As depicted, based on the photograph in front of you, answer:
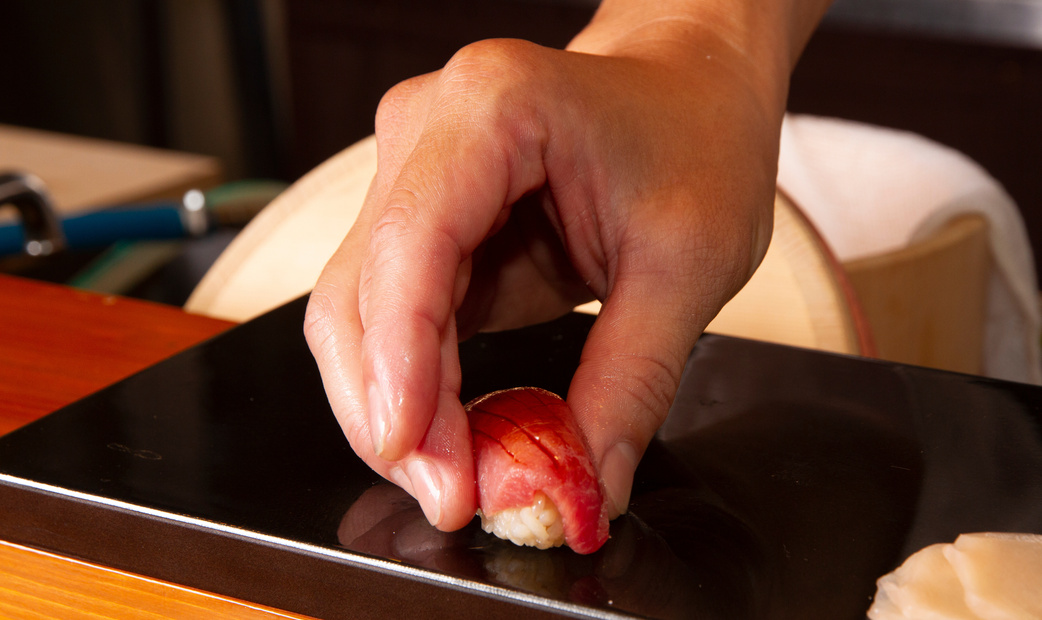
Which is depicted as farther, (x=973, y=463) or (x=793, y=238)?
(x=793, y=238)

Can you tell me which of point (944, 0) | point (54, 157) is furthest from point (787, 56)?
point (944, 0)

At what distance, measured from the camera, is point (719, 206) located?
1.80 ft

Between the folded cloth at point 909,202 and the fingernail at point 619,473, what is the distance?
0.65m

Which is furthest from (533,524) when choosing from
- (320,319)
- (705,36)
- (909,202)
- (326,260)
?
(909,202)

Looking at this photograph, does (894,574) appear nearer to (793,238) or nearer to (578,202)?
(578,202)

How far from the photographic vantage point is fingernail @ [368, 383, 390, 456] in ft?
1.32

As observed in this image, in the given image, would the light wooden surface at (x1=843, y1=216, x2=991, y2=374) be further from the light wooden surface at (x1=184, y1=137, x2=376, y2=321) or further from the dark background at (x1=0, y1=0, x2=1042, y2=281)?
the dark background at (x1=0, y1=0, x2=1042, y2=281)

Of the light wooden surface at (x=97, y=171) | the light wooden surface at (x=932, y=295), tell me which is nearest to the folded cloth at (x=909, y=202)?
the light wooden surface at (x=932, y=295)

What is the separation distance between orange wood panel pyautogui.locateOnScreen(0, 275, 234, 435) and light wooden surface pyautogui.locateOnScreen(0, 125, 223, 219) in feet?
2.94

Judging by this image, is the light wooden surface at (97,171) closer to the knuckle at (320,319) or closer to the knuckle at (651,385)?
the knuckle at (320,319)

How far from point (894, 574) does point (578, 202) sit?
26 centimetres

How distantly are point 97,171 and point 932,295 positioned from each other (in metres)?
1.61

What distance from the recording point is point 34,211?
1130mm

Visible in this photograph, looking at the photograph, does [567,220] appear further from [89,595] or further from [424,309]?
[89,595]
